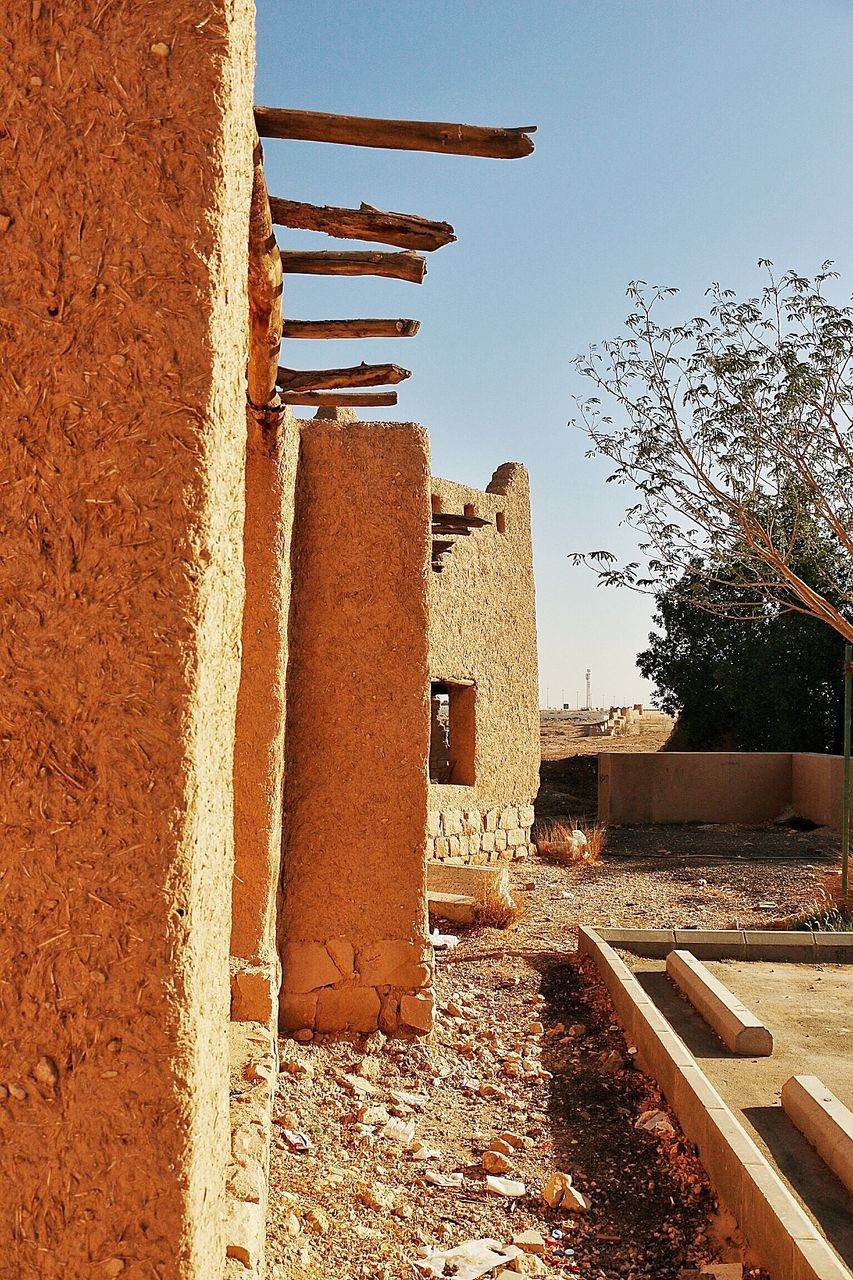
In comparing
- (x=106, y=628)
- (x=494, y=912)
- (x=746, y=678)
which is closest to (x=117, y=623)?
(x=106, y=628)

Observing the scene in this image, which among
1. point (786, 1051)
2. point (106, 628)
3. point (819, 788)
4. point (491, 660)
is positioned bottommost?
point (786, 1051)

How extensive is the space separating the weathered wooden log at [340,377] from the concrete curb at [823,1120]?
148 inches

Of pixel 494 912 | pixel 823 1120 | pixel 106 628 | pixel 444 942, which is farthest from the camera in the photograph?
pixel 494 912

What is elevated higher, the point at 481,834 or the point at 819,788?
the point at 819,788

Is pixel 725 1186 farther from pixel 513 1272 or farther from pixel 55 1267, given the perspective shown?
pixel 55 1267

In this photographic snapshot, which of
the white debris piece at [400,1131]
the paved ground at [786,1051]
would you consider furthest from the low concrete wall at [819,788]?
the white debris piece at [400,1131]

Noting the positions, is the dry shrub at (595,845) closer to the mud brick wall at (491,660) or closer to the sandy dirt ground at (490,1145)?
the mud brick wall at (491,660)

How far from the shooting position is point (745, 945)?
26.7 feet

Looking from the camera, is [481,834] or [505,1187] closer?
[505,1187]

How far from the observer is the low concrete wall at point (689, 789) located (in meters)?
16.3

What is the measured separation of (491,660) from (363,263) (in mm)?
8526

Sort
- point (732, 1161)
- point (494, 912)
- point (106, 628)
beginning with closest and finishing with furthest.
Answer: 1. point (106, 628)
2. point (732, 1161)
3. point (494, 912)

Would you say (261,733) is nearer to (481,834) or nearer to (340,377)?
(340,377)

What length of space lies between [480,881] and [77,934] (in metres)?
7.62
